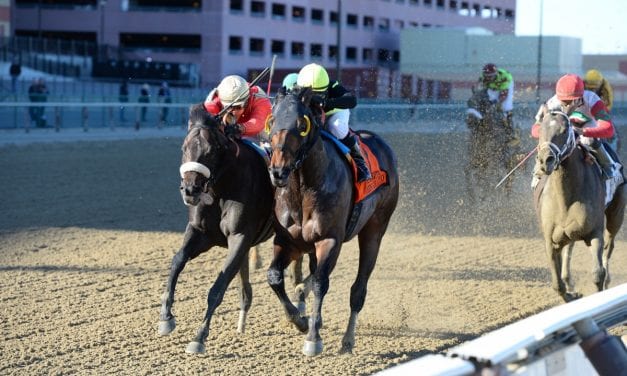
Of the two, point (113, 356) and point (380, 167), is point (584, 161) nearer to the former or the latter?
point (380, 167)

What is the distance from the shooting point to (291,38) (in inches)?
1866

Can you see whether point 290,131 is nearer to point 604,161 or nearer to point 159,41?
point 604,161

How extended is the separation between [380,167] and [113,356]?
2.30 meters

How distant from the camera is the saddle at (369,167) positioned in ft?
21.7

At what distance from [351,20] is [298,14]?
2737 mm

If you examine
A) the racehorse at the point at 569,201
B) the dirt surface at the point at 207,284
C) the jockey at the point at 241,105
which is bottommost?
the dirt surface at the point at 207,284

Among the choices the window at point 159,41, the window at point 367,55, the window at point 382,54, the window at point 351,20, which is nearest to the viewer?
the window at point 159,41

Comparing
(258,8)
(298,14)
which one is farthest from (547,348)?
(298,14)

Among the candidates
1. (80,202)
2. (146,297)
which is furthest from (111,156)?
(146,297)

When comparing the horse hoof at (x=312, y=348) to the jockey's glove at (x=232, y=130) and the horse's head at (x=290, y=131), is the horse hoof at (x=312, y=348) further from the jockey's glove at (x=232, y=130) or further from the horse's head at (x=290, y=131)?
the jockey's glove at (x=232, y=130)

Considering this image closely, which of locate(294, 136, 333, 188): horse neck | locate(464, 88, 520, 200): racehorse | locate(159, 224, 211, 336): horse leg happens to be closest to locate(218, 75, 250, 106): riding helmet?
locate(294, 136, 333, 188): horse neck

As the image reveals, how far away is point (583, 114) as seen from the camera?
7715 mm

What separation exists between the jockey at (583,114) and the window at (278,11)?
3983cm

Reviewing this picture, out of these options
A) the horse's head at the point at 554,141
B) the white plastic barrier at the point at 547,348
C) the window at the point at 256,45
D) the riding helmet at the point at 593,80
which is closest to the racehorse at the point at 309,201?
the horse's head at the point at 554,141
